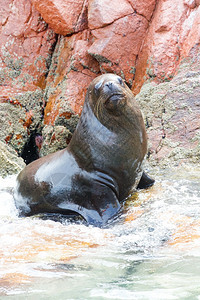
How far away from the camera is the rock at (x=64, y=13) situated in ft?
34.0

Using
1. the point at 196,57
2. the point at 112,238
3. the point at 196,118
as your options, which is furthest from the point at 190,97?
the point at 112,238

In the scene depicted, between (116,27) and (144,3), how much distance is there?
2.91ft

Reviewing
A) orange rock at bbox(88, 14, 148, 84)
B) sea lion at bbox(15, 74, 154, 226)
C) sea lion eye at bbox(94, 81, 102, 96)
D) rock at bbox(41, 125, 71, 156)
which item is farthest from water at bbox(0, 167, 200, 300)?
orange rock at bbox(88, 14, 148, 84)

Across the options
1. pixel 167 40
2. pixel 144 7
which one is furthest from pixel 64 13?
pixel 167 40

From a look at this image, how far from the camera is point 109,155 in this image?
4.88 m

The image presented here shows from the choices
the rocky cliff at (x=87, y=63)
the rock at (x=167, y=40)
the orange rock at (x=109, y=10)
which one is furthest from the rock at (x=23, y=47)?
the rock at (x=167, y=40)

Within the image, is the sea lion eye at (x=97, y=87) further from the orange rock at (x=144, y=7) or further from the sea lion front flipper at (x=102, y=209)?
the orange rock at (x=144, y=7)

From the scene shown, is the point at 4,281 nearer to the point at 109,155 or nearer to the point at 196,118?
the point at 109,155

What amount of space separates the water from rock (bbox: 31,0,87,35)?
6462mm

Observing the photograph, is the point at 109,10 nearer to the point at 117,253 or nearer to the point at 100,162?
the point at 100,162

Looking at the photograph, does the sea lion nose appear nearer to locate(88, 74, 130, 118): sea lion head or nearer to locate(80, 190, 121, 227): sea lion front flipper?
locate(88, 74, 130, 118): sea lion head

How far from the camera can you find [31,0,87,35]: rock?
34.0 ft

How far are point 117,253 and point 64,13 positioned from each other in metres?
8.38

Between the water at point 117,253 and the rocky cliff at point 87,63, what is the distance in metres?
2.58
